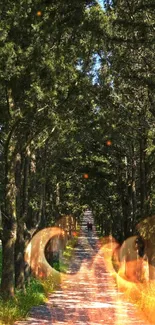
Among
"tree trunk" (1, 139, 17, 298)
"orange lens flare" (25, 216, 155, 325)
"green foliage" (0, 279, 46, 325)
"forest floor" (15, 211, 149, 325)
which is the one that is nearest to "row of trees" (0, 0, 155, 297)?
"tree trunk" (1, 139, 17, 298)

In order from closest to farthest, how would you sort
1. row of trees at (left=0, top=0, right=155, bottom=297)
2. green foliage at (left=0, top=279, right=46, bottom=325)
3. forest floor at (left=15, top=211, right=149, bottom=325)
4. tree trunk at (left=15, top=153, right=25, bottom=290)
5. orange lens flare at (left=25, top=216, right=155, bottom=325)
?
row of trees at (left=0, top=0, right=155, bottom=297) → green foliage at (left=0, top=279, right=46, bottom=325) → forest floor at (left=15, top=211, right=149, bottom=325) → orange lens flare at (left=25, top=216, right=155, bottom=325) → tree trunk at (left=15, top=153, right=25, bottom=290)

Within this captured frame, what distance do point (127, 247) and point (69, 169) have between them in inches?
256

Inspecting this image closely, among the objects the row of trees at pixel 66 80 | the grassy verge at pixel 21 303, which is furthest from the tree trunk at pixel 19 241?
the grassy verge at pixel 21 303

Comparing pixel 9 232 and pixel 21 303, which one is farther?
pixel 21 303

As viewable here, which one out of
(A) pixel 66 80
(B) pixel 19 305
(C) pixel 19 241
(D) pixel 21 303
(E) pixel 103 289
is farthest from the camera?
(E) pixel 103 289

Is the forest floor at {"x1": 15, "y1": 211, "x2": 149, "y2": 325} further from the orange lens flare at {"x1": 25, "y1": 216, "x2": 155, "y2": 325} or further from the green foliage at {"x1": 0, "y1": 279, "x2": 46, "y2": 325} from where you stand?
the green foliage at {"x1": 0, "y1": 279, "x2": 46, "y2": 325}

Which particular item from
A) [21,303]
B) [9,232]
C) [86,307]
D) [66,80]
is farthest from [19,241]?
[66,80]

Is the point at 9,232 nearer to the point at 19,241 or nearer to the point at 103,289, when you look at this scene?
the point at 19,241

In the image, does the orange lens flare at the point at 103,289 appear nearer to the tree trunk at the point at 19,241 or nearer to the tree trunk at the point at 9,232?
the tree trunk at the point at 9,232

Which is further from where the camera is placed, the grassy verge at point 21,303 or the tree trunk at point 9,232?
the tree trunk at point 9,232

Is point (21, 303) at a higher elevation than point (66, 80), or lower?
lower

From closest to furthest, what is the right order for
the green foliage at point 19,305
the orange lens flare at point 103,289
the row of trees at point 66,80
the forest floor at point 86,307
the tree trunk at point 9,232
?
the row of trees at point 66,80
the green foliage at point 19,305
the forest floor at point 86,307
the tree trunk at point 9,232
the orange lens flare at point 103,289

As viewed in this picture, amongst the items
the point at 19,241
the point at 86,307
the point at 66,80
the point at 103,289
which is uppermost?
the point at 66,80

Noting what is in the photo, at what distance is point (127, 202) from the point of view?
99.2 feet
